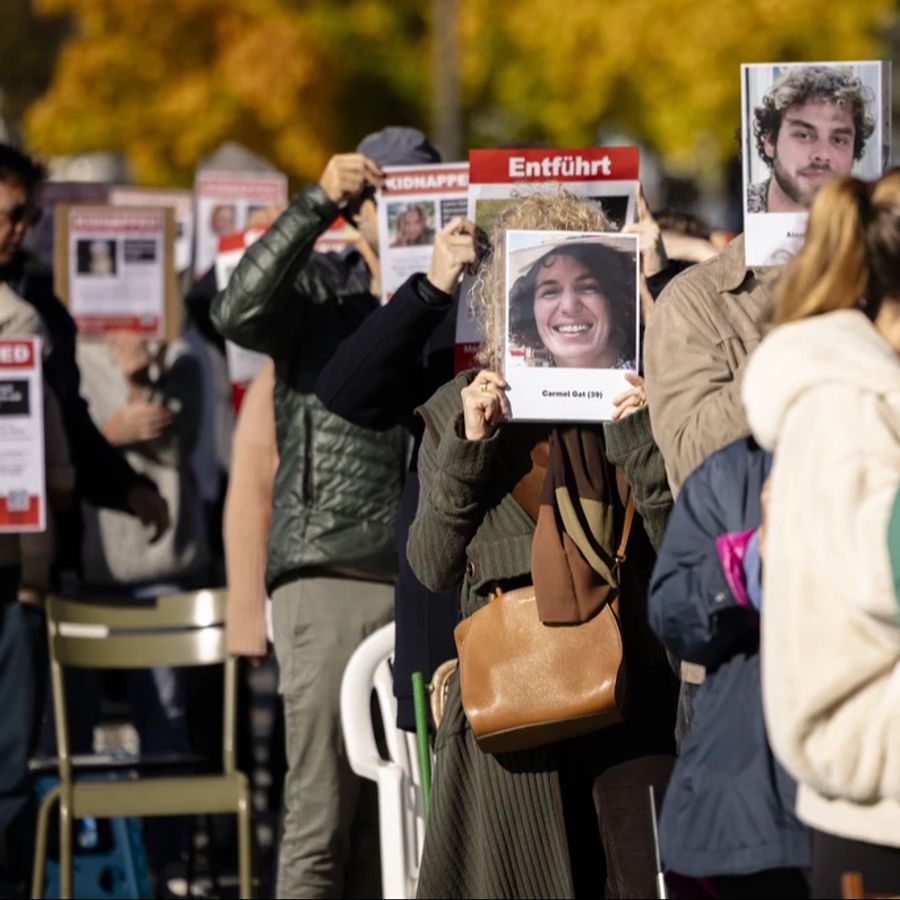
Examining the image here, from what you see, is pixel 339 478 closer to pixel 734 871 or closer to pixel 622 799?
pixel 622 799

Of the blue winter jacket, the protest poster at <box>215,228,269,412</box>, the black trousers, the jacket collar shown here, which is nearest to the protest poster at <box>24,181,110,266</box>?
the protest poster at <box>215,228,269,412</box>

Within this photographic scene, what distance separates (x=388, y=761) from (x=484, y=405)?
5.53 ft

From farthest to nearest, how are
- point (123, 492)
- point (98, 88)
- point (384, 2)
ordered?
point (384, 2), point (98, 88), point (123, 492)

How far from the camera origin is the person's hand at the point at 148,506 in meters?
7.83

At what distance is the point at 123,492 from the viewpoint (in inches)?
309

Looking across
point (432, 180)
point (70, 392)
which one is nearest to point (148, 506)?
point (70, 392)

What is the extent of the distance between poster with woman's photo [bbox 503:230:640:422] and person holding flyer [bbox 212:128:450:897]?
5.33ft

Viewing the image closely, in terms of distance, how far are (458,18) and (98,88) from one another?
4081 mm

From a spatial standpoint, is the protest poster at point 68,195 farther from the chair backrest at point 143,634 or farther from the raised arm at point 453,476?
the raised arm at point 453,476

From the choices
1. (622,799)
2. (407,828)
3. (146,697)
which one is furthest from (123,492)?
(622,799)

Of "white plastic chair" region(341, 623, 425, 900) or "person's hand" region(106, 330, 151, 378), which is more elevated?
"person's hand" region(106, 330, 151, 378)

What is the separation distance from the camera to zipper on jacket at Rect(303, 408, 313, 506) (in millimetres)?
6633

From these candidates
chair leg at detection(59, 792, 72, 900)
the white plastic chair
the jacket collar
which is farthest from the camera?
chair leg at detection(59, 792, 72, 900)

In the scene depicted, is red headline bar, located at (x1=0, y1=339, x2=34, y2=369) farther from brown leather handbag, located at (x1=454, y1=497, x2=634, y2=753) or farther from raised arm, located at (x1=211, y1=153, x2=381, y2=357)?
brown leather handbag, located at (x1=454, y1=497, x2=634, y2=753)
